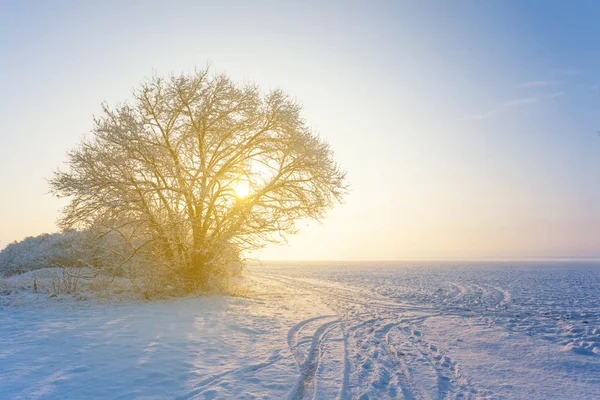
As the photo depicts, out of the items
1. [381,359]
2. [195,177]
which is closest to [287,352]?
[381,359]

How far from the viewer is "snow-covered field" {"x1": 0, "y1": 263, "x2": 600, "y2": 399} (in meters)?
5.30

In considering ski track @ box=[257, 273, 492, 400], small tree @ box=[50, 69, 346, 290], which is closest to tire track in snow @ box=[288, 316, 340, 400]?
ski track @ box=[257, 273, 492, 400]

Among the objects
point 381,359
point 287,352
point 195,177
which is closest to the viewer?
point 381,359

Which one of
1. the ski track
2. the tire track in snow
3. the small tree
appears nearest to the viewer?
the tire track in snow

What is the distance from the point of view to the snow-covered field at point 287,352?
17.4ft

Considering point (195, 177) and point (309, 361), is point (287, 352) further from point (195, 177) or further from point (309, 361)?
point (195, 177)

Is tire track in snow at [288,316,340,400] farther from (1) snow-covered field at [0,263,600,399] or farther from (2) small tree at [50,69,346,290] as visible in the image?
(2) small tree at [50,69,346,290]

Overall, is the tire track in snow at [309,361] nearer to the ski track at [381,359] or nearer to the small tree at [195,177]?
the ski track at [381,359]

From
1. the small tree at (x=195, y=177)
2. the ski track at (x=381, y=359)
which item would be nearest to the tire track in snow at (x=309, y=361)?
the ski track at (x=381, y=359)

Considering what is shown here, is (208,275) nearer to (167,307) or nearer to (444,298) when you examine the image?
(167,307)

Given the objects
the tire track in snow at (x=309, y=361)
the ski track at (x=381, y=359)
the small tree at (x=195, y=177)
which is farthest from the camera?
the small tree at (x=195, y=177)

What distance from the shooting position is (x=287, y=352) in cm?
713

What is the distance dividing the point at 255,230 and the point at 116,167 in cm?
567

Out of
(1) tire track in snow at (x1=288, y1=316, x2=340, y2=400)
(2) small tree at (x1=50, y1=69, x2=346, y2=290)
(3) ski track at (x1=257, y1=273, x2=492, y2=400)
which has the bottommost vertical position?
(3) ski track at (x1=257, y1=273, x2=492, y2=400)
